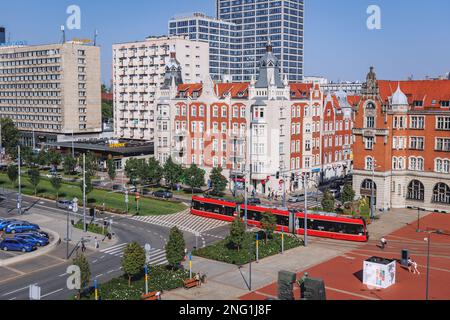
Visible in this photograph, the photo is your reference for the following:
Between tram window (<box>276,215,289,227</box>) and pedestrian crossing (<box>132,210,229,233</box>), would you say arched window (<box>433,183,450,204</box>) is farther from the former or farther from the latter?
pedestrian crossing (<box>132,210,229,233</box>)

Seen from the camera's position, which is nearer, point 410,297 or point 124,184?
point 410,297

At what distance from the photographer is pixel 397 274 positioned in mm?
48594

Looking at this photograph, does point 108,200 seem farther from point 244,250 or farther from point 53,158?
point 244,250

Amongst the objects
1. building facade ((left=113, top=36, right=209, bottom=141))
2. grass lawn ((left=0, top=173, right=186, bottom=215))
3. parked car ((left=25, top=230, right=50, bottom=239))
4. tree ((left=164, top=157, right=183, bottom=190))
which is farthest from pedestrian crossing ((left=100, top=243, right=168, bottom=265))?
building facade ((left=113, top=36, right=209, bottom=141))

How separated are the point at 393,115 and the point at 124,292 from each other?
173ft

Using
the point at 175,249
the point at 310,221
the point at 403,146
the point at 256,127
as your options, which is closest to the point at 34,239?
the point at 175,249

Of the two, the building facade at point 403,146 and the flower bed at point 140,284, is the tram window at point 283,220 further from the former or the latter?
the flower bed at point 140,284

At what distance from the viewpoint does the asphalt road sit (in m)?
43.4

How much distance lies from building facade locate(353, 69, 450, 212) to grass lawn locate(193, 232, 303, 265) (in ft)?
82.1

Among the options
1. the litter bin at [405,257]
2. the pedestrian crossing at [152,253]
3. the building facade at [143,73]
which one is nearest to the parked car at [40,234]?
the pedestrian crossing at [152,253]

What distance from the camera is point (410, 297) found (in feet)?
139

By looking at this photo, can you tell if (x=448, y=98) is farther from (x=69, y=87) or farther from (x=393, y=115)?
(x=69, y=87)
